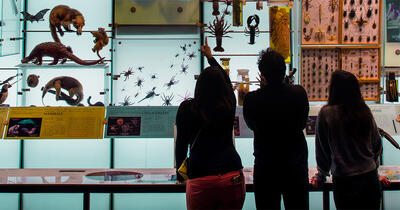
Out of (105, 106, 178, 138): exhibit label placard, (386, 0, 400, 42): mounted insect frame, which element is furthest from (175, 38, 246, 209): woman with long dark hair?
(386, 0, 400, 42): mounted insect frame

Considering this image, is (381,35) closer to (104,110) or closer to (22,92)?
(104,110)

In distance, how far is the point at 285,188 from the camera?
2188 millimetres

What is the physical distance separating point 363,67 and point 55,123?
3.49m

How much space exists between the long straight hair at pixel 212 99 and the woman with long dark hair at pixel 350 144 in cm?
66

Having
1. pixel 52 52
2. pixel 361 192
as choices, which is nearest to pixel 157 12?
pixel 52 52

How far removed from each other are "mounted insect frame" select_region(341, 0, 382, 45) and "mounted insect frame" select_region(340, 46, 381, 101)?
0.36ft

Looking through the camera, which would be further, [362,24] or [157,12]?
[157,12]

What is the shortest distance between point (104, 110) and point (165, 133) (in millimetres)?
711

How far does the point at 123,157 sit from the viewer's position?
4.84 meters

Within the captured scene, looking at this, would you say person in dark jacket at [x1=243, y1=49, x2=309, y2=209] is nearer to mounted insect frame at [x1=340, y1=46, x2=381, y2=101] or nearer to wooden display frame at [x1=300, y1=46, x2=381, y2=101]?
wooden display frame at [x1=300, y1=46, x2=381, y2=101]

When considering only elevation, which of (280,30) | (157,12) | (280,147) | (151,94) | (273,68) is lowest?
(280,147)

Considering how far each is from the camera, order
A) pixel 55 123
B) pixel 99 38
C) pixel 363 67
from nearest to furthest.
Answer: pixel 55 123 → pixel 99 38 → pixel 363 67

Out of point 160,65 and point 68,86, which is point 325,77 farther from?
point 68,86

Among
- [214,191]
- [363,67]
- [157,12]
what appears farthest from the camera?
[157,12]
